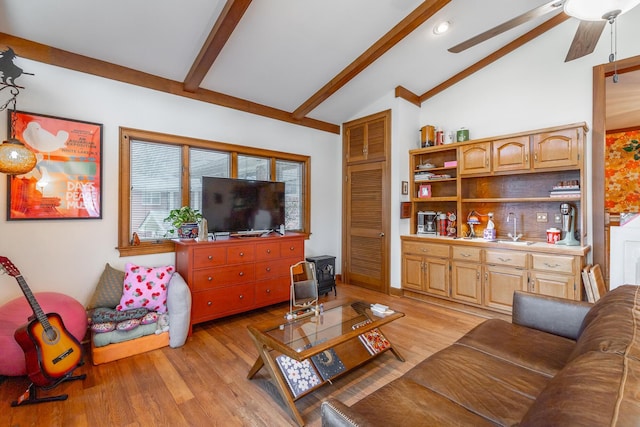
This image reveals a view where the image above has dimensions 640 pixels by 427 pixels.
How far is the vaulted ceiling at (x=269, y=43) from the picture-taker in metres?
2.48

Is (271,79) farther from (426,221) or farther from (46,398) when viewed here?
(46,398)

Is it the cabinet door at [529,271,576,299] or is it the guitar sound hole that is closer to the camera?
the guitar sound hole

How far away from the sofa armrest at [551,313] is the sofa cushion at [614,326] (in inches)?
12.2

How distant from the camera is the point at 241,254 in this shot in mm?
3344

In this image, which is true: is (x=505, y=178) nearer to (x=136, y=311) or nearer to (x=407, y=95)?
(x=407, y=95)

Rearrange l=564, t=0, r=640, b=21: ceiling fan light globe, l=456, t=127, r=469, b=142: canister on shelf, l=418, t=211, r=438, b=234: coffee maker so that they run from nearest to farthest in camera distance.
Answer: l=564, t=0, r=640, b=21: ceiling fan light globe < l=456, t=127, r=469, b=142: canister on shelf < l=418, t=211, r=438, b=234: coffee maker

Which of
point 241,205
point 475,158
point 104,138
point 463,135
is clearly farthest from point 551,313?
point 104,138

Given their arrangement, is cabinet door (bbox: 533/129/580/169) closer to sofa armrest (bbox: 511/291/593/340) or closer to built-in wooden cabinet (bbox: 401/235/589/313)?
A: built-in wooden cabinet (bbox: 401/235/589/313)

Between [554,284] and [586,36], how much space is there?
2243 millimetres

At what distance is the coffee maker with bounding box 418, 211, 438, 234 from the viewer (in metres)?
4.40

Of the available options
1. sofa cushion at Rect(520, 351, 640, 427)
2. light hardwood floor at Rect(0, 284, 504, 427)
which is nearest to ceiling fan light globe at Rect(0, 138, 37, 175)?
light hardwood floor at Rect(0, 284, 504, 427)

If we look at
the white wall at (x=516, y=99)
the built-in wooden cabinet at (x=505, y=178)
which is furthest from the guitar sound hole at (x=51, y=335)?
the built-in wooden cabinet at (x=505, y=178)

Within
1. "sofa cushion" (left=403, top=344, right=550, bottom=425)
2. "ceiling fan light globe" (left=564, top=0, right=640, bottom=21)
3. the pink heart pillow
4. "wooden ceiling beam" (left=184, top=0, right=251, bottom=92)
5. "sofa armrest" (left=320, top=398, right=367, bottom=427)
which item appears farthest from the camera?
the pink heart pillow

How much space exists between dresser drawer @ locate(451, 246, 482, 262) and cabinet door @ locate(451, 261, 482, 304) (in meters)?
0.06
